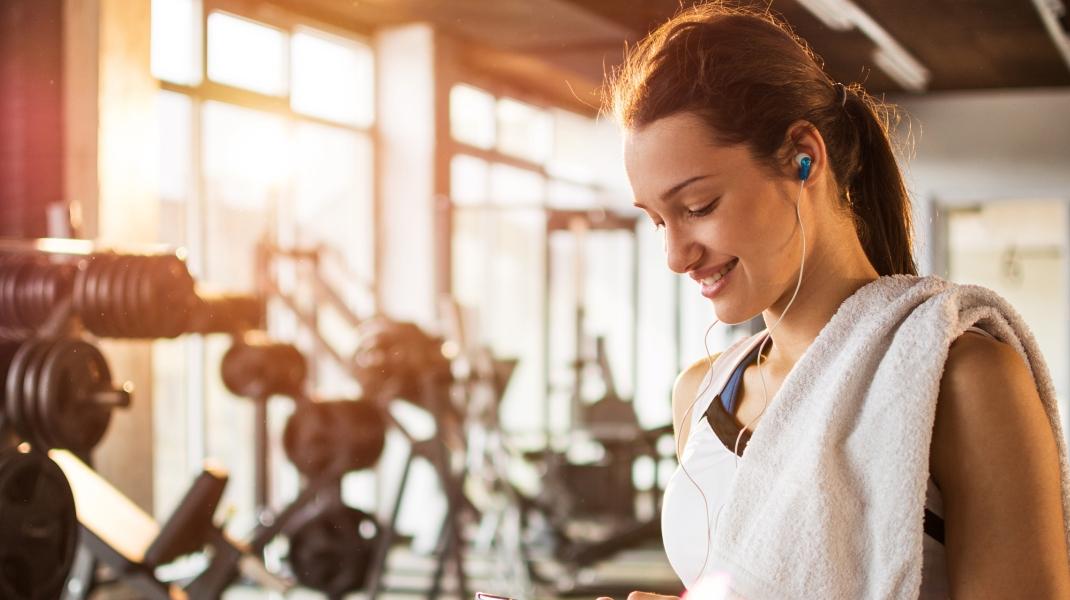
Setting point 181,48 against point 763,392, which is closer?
point 763,392

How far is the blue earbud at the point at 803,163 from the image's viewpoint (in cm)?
89

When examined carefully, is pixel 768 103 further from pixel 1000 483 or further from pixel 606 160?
pixel 606 160

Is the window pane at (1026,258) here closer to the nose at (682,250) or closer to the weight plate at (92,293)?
the weight plate at (92,293)

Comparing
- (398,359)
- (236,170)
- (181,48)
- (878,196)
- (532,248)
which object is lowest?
(398,359)

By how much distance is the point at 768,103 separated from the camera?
2.92 feet

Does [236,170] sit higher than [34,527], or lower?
higher

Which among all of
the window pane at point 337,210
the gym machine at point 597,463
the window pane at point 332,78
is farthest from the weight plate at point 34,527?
the window pane at point 332,78

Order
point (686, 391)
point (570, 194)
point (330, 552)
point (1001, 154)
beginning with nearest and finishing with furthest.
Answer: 1. point (686, 391)
2. point (330, 552)
3. point (1001, 154)
4. point (570, 194)

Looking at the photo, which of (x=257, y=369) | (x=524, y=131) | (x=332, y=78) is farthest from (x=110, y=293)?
(x=524, y=131)

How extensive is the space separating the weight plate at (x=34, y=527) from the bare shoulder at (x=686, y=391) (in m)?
1.43

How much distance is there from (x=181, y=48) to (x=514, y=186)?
113 inches

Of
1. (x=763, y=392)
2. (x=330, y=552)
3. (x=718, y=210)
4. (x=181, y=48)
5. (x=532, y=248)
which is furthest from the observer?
(x=532, y=248)

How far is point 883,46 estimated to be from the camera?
174cm

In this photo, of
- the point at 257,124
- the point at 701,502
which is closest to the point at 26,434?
the point at 701,502
